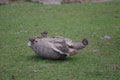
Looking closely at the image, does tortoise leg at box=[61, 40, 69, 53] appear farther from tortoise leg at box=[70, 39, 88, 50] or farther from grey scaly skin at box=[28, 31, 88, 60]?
tortoise leg at box=[70, 39, 88, 50]

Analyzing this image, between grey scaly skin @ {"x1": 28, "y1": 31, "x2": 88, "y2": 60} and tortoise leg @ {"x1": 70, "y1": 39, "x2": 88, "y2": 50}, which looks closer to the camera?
grey scaly skin @ {"x1": 28, "y1": 31, "x2": 88, "y2": 60}

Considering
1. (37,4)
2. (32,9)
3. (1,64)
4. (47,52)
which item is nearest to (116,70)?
(47,52)

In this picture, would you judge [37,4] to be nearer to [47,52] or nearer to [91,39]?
[91,39]

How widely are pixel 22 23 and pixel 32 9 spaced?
1.87m

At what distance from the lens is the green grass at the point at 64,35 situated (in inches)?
198

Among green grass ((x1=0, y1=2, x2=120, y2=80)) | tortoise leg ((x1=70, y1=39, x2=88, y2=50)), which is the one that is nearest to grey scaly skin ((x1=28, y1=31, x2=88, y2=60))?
tortoise leg ((x1=70, y1=39, x2=88, y2=50))


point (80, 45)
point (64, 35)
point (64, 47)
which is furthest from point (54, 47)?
point (64, 35)

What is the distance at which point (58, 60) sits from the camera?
Answer: 5.73 meters

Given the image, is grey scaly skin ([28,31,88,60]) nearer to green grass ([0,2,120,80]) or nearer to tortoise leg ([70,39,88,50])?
tortoise leg ([70,39,88,50])

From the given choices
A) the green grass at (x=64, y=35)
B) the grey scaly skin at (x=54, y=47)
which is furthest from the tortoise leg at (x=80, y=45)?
the green grass at (x=64, y=35)

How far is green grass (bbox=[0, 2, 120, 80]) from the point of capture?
5023 millimetres

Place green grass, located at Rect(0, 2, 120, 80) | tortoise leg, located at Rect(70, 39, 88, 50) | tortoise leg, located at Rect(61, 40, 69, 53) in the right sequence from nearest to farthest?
green grass, located at Rect(0, 2, 120, 80), tortoise leg, located at Rect(61, 40, 69, 53), tortoise leg, located at Rect(70, 39, 88, 50)

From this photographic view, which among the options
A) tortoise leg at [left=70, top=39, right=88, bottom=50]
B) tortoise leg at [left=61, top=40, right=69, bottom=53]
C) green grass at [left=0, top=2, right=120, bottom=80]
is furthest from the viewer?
tortoise leg at [left=70, top=39, right=88, bottom=50]

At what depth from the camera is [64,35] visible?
805cm
